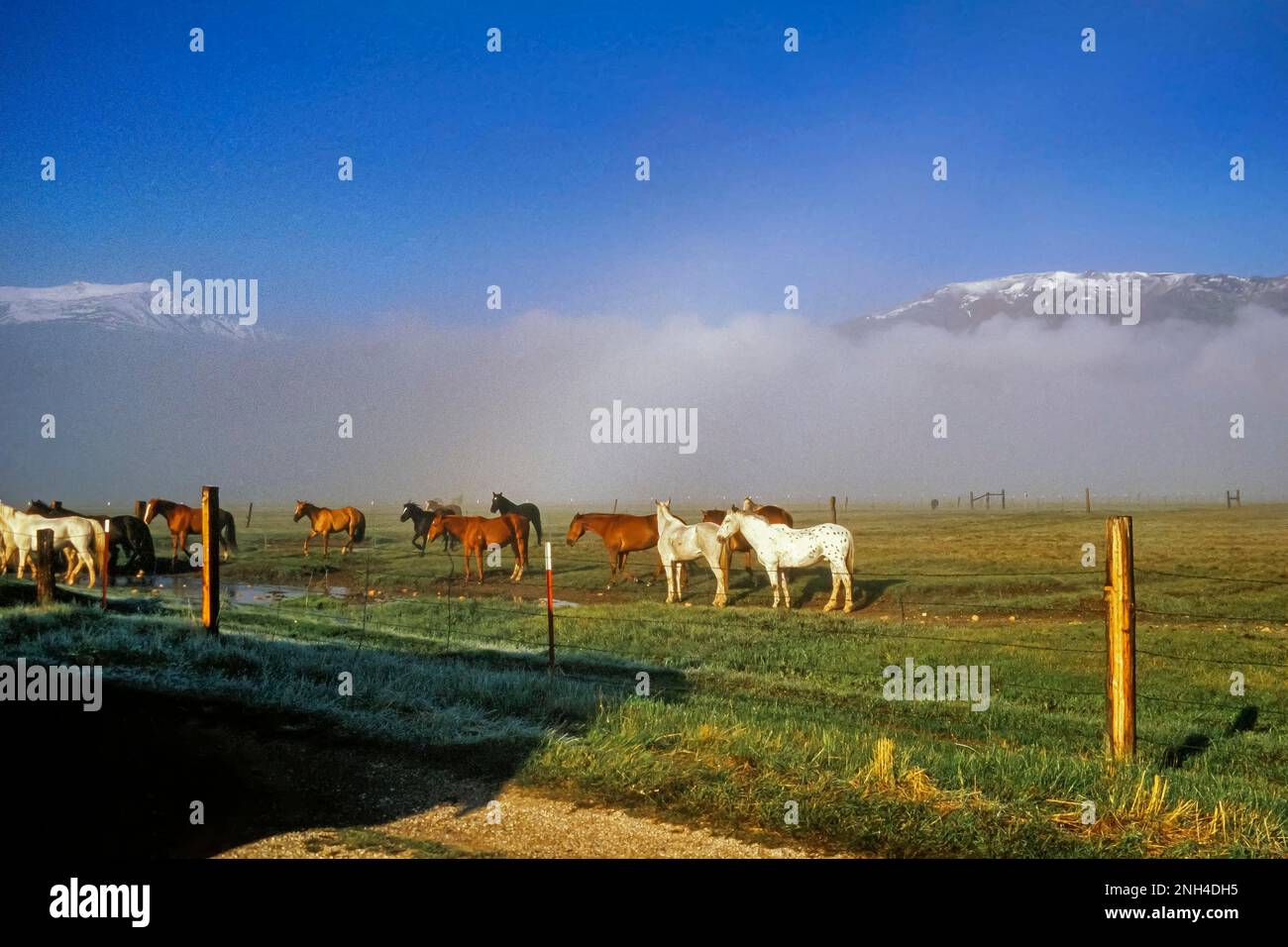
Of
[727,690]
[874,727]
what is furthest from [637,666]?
[874,727]

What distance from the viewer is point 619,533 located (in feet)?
98.0

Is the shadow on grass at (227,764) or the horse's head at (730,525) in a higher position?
the horse's head at (730,525)

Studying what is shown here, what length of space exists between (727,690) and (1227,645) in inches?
397

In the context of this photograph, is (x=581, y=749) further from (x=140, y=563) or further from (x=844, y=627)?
(x=140, y=563)

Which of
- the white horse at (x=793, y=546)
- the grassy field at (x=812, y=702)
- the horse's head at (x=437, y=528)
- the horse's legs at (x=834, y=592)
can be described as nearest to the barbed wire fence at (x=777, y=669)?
the grassy field at (x=812, y=702)

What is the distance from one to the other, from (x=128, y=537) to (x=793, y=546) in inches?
776

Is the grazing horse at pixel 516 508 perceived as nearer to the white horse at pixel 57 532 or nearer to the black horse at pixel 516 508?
the black horse at pixel 516 508

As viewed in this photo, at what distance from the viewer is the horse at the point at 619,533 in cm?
2981

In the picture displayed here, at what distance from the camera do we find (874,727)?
10.9 meters

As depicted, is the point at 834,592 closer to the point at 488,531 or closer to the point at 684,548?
the point at 684,548

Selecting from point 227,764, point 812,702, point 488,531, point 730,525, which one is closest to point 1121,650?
point 812,702

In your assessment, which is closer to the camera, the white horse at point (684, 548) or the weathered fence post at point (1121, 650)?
the weathered fence post at point (1121, 650)

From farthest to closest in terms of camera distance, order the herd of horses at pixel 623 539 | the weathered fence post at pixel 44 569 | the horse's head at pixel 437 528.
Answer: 1. the horse's head at pixel 437 528
2. the herd of horses at pixel 623 539
3. the weathered fence post at pixel 44 569

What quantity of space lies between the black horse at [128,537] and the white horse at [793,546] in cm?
1771
